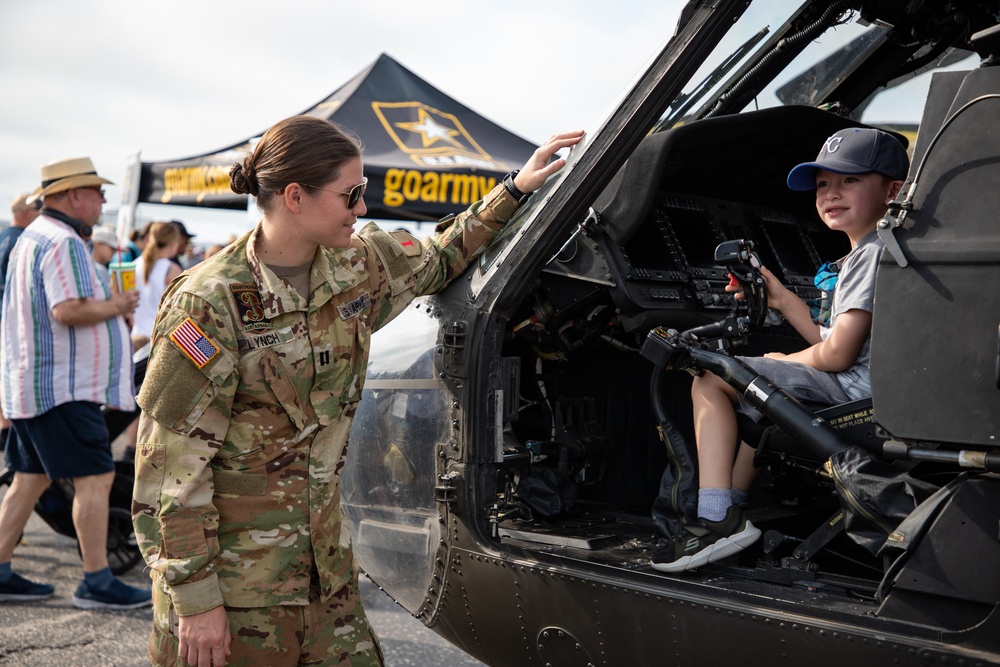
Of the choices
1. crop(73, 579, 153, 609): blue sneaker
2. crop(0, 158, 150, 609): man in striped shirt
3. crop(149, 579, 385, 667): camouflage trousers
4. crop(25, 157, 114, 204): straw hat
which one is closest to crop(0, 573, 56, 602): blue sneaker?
crop(0, 158, 150, 609): man in striped shirt

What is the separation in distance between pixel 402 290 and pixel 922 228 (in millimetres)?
1397

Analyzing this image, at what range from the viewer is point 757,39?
3.55 metres

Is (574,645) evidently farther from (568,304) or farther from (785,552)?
(568,304)

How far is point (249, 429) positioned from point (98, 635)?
2.47 metres

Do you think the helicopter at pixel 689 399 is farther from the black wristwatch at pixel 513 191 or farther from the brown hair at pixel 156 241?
the brown hair at pixel 156 241

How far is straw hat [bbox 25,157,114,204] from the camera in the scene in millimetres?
4594

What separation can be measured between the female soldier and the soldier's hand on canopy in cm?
69

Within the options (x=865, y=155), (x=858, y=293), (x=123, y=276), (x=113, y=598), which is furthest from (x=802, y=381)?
(x=123, y=276)

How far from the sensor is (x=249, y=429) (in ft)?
7.33

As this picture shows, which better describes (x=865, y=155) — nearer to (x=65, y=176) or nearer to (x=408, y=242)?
(x=408, y=242)

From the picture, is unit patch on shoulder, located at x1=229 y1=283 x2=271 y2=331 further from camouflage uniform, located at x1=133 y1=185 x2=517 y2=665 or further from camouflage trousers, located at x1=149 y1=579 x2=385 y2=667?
camouflage trousers, located at x1=149 y1=579 x2=385 y2=667

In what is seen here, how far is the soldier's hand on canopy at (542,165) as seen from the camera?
2.87 meters

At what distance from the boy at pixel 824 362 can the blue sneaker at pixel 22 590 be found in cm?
340

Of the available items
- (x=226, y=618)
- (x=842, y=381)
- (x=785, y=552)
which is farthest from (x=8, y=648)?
(x=842, y=381)
